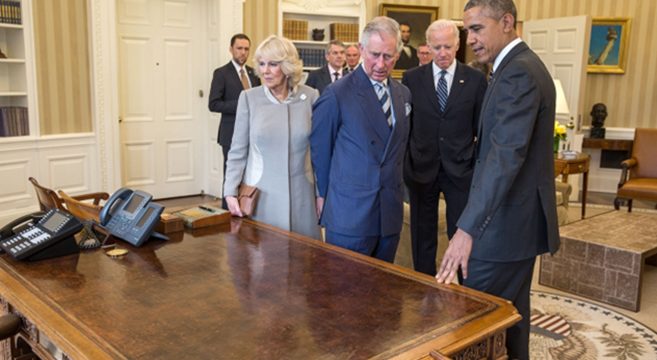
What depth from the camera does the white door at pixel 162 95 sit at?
21.4ft

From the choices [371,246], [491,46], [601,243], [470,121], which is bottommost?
[601,243]

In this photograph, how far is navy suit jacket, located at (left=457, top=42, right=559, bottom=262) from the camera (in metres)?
2.05

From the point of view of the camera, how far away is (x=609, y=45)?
26.7 feet

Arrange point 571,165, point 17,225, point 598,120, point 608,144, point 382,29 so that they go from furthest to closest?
point 598,120 < point 608,144 < point 571,165 < point 382,29 < point 17,225

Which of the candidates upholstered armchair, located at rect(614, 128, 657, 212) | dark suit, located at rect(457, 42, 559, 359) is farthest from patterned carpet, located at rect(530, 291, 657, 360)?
upholstered armchair, located at rect(614, 128, 657, 212)

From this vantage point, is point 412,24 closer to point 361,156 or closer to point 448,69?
point 448,69

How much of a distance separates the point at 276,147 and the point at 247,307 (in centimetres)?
125

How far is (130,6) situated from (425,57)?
10.2 feet

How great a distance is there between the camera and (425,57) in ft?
18.7

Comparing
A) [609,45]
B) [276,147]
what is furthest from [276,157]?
[609,45]

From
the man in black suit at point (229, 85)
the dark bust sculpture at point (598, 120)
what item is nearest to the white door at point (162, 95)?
the man in black suit at point (229, 85)

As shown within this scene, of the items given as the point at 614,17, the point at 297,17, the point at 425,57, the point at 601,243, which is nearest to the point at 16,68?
the point at 297,17

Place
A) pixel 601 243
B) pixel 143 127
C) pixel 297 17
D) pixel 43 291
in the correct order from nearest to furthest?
1. pixel 43 291
2. pixel 601 243
3. pixel 143 127
4. pixel 297 17

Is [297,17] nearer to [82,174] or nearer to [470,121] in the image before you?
[82,174]
